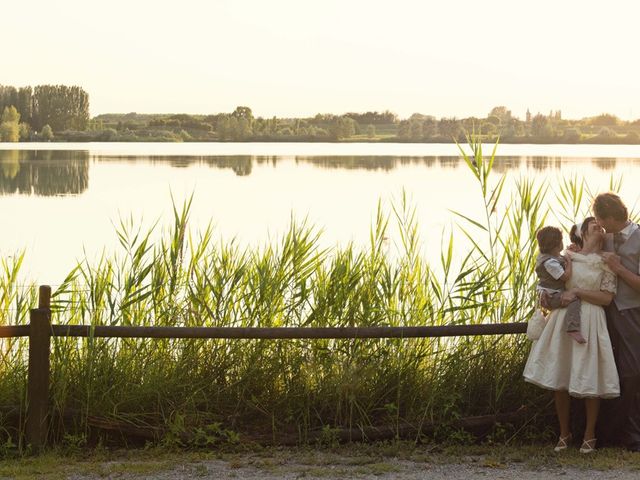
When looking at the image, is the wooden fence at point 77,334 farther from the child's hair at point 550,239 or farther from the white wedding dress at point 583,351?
the child's hair at point 550,239

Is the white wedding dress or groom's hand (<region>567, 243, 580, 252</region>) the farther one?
groom's hand (<region>567, 243, 580, 252</region>)

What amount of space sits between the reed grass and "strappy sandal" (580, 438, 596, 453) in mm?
525

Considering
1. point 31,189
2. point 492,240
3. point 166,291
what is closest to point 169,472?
point 166,291

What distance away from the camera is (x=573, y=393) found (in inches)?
222

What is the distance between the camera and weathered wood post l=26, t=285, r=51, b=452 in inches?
232

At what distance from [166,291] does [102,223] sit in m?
23.3

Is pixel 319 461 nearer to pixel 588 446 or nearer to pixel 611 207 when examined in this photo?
pixel 588 446

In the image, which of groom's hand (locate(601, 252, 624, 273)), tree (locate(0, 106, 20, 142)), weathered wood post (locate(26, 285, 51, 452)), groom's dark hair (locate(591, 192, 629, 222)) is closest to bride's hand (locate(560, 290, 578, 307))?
groom's hand (locate(601, 252, 624, 273))

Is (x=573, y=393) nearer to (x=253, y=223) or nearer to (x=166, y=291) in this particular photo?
(x=166, y=291)

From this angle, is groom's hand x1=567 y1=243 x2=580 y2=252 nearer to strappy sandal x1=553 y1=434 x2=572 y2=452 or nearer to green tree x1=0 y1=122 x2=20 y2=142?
strappy sandal x1=553 y1=434 x2=572 y2=452

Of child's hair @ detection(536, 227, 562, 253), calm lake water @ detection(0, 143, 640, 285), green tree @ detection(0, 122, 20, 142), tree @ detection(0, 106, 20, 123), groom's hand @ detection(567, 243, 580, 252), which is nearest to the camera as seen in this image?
child's hair @ detection(536, 227, 562, 253)

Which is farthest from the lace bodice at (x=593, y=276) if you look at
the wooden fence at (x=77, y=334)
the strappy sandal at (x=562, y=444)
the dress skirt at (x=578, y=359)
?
the strappy sandal at (x=562, y=444)

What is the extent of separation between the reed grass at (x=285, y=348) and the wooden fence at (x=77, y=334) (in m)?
0.17

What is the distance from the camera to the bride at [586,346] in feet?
18.5
